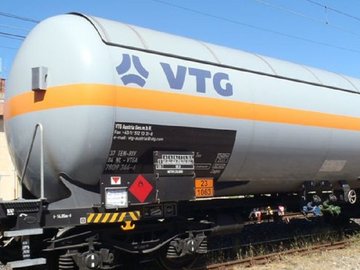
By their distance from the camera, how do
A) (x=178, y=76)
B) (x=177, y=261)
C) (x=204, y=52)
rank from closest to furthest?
(x=178, y=76) < (x=204, y=52) < (x=177, y=261)

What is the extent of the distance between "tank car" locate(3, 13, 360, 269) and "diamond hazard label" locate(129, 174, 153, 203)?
0.01m

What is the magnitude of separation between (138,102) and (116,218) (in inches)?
59.6

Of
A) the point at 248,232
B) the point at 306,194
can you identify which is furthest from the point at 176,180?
the point at 248,232

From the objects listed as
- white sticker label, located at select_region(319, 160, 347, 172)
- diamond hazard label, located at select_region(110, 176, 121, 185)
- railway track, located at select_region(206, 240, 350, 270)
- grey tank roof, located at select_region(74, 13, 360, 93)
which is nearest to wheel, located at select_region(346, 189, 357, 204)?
white sticker label, located at select_region(319, 160, 347, 172)

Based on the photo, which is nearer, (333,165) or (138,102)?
(138,102)

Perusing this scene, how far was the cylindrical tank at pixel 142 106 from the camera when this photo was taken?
616 cm

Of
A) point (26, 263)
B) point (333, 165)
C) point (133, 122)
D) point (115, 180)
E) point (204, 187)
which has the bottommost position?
point (26, 263)

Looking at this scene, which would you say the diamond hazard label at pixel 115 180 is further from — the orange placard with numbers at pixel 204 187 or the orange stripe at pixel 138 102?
the orange placard with numbers at pixel 204 187

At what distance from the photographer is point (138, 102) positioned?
6.36 m

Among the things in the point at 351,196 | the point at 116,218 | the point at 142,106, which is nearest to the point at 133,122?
the point at 142,106

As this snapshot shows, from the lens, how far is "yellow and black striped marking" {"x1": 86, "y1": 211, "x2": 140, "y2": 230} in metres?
6.23

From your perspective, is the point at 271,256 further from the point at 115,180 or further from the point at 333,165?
the point at 115,180

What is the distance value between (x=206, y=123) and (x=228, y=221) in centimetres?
208

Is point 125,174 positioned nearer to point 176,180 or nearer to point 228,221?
point 176,180
